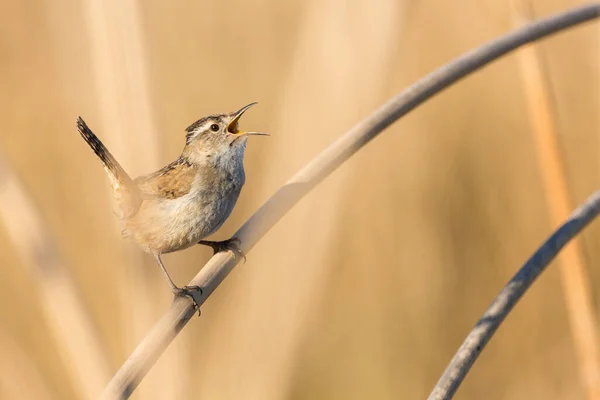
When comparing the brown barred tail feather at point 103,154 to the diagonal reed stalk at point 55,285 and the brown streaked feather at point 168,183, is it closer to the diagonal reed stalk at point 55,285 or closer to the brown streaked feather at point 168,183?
the brown streaked feather at point 168,183

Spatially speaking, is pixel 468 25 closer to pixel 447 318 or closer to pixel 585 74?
pixel 585 74

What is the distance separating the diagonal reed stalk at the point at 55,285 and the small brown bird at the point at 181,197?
0.52m

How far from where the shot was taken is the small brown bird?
1.96m

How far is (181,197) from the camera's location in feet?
6.61

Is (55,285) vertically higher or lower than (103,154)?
lower

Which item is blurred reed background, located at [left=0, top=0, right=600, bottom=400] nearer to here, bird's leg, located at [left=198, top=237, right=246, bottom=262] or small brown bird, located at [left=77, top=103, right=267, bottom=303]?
bird's leg, located at [left=198, top=237, right=246, bottom=262]

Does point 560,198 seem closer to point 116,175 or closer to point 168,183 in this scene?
point 168,183

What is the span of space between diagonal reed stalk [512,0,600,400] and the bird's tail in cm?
116

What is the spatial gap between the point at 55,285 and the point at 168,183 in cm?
77

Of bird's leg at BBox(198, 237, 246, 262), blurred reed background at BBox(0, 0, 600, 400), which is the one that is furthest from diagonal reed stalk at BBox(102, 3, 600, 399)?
blurred reed background at BBox(0, 0, 600, 400)

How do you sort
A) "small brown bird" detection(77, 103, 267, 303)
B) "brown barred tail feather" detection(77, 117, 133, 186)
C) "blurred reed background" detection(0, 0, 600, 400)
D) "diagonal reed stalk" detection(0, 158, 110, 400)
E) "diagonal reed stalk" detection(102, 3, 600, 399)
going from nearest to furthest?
"diagonal reed stalk" detection(0, 158, 110, 400), "diagonal reed stalk" detection(102, 3, 600, 399), "brown barred tail feather" detection(77, 117, 133, 186), "small brown bird" detection(77, 103, 267, 303), "blurred reed background" detection(0, 0, 600, 400)

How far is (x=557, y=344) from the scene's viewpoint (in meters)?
3.31

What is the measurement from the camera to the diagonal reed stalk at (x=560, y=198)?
206 centimetres

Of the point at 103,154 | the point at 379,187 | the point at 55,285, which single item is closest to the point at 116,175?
the point at 103,154
